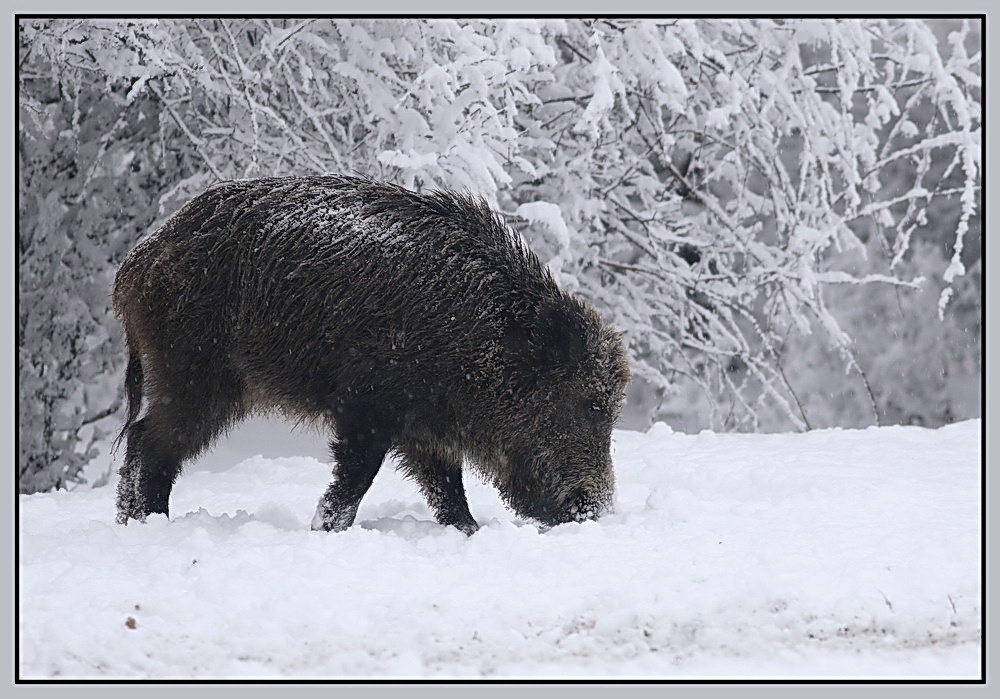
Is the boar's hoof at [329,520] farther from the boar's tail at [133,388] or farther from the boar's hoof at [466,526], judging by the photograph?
the boar's tail at [133,388]

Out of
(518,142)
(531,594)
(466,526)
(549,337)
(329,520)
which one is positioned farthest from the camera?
(518,142)

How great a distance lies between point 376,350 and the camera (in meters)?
5.46

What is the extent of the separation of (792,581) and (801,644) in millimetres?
456

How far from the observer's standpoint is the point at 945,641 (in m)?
4.09

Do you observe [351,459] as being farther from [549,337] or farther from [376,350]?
[549,337]

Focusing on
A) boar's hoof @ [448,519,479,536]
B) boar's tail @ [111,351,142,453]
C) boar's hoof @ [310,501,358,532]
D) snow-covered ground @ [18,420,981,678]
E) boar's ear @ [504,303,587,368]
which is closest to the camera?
snow-covered ground @ [18,420,981,678]

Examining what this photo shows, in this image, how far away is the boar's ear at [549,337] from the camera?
220 inches

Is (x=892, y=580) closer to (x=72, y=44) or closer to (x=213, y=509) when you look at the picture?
(x=213, y=509)

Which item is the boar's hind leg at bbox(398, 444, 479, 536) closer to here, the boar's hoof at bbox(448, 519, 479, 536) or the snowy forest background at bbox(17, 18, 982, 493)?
the boar's hoof at bbox(448, 519, 479, 536)

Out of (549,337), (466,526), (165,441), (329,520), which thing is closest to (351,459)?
(329,520)

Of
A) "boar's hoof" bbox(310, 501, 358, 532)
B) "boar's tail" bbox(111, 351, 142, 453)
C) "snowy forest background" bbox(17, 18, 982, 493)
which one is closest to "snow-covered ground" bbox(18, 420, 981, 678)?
"boar's hoof" bbox(310, 501, 358, 532)

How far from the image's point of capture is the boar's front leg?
17.9 ft

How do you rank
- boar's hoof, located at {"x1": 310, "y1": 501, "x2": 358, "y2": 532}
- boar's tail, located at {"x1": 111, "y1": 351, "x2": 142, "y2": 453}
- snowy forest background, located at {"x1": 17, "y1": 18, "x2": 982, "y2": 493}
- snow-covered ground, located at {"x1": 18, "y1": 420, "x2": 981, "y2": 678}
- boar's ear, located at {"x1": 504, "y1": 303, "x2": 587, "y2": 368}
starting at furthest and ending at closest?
snowy forest background, located at {"x1": 17, "y1": 18, "x2": 982, "y2": 493} → boar's tail, located at {"x1": 111, "y1": 351, "x2": 142, "y2": 453} → boar's ear, located at {"x1": 504, "y1": 303, "x2": 587, "y2": 368} → boar's hoof, located at {"x1": 310, "y1": 501, "x2": 358, "y2": 532} → snow-covered ground, located at {"x1": 18, "y1": 420, "x2": 981, "y2": 678}

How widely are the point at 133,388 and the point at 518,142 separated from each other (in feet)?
14.4
